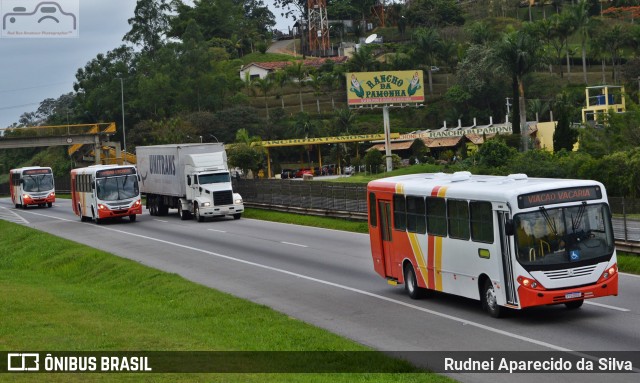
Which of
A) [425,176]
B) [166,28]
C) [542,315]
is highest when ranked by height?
[166,28]

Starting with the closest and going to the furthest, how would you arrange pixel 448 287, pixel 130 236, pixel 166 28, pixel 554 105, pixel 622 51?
pixel 448 287, pixel 130 236, pixel 554 105, pixel 622 51, pixel 166 28

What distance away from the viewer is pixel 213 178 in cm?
5016

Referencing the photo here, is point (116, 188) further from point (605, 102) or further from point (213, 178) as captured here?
point (605, 102)

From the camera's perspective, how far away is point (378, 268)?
24672mm

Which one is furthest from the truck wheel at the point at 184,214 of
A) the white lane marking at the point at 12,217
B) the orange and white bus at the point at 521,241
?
the orange and white bus at the point at 521,241

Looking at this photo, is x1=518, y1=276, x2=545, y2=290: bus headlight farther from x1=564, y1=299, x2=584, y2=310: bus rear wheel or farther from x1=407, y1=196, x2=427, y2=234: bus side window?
x1=407, y1=196, x2=427, y2=234: bus side window

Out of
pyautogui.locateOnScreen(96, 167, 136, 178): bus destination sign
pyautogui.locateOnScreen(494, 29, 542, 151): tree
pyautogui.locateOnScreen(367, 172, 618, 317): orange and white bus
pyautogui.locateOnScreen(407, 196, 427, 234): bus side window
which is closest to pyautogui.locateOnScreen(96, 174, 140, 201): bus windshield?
pyautogui.locateOnScreen(96, 167, 136, 178): bus destination sign

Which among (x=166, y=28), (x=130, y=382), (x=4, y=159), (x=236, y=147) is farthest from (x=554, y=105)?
(x=130, y=382)

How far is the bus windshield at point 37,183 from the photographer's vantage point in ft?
240

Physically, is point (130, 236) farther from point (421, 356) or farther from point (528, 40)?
point (528, 40)

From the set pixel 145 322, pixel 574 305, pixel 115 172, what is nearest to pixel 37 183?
pixel 115 172

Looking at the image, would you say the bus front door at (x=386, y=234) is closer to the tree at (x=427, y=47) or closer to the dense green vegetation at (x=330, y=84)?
the dense green vegetation at (x=330, y=84)

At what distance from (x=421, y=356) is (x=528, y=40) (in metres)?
70.1

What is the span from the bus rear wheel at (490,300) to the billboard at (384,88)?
7013 centimetres
